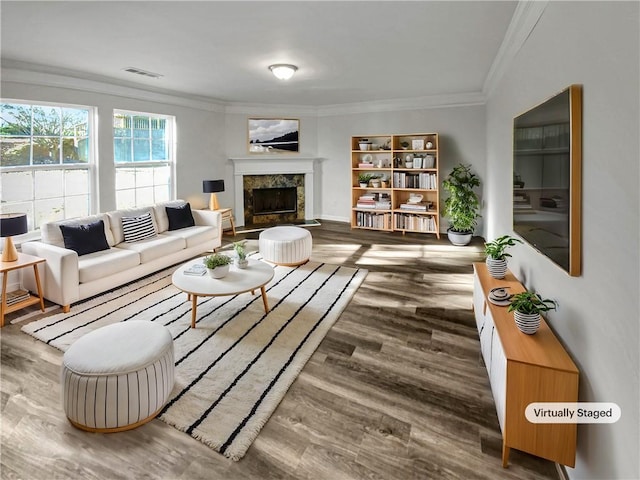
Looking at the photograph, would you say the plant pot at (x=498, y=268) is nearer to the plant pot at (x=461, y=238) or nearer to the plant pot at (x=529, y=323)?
the plant pot at (x=529, y=323)

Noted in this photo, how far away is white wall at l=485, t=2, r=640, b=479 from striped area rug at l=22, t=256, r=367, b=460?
1590 mm

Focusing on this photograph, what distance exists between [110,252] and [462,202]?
5029mm

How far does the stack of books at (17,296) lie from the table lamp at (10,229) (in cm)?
40

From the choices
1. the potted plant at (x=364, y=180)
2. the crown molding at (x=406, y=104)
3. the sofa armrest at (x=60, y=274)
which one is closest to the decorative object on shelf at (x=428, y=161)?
the crown molding at (x=406, y=104)

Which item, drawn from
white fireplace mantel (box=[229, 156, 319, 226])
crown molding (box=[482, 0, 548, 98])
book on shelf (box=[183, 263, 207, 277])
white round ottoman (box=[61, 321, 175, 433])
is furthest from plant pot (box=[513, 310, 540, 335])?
white fireplace mantel (box=[229, 156, 319, 226])

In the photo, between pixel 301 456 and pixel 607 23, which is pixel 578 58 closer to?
pixel 607 23

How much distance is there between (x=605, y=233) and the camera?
1.49 meters

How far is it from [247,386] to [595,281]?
6.49 feet

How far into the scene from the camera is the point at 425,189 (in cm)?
675

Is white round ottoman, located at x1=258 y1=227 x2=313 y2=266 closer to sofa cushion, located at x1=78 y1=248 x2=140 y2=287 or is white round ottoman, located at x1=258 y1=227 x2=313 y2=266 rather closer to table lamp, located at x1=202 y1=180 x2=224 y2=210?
sofa cushion, located at x1=78 y1=248 x2=140 y2=287

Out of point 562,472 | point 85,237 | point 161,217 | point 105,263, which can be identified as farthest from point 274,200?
point 562,472

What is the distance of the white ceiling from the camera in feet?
8.96

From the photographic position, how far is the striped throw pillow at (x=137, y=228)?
15.2 ft

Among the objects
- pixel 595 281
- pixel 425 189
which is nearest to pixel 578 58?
pixel 595 281
